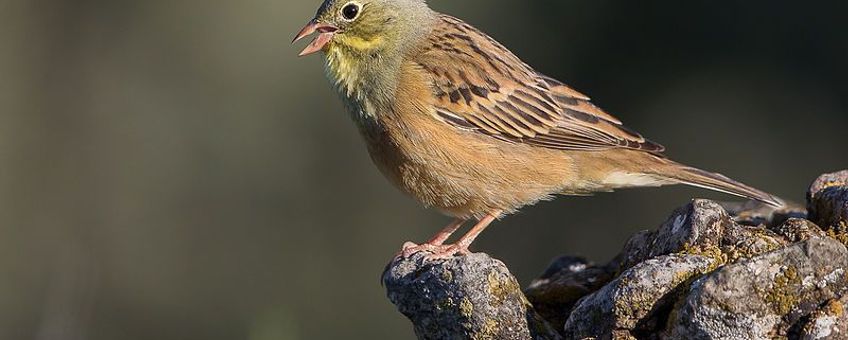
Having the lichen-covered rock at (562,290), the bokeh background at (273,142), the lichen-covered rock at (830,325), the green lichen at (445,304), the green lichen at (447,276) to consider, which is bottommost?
the bokeh background at (273,142)

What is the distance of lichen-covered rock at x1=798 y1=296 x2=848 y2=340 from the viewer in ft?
12.9

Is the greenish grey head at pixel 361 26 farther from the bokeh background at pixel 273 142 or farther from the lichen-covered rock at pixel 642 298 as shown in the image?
the bokeh background at pixel 273 142

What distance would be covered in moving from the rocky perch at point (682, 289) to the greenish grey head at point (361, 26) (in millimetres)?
1921

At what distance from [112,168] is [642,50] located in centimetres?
516

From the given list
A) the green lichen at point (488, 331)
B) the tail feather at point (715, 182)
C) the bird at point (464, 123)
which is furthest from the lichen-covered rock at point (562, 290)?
the tail feather at point (715, 182)

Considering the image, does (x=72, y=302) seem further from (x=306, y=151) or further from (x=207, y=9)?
(x=207, y=9)

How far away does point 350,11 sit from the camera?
265 inches

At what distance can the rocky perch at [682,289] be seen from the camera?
12.9 feet

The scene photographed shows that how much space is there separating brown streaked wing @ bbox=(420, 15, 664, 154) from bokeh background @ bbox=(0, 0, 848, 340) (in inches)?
159

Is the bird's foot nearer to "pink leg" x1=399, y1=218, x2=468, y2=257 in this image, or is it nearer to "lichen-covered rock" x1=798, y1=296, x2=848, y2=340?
"pink leg" x1=399, y1=218, x2=468, y2=257

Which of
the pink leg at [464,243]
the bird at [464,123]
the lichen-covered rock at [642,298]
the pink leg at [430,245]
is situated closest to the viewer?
the lichen-covered rock at [642,298]

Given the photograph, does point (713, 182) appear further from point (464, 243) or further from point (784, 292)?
point (784, 292)

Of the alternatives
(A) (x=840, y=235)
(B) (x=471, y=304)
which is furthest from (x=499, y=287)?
(A) (x=840, y=235)

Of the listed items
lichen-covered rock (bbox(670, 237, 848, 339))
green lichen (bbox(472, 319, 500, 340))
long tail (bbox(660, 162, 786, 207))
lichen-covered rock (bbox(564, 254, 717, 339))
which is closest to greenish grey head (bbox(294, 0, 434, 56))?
long tail (bbox(660, 162, 786, 207))
